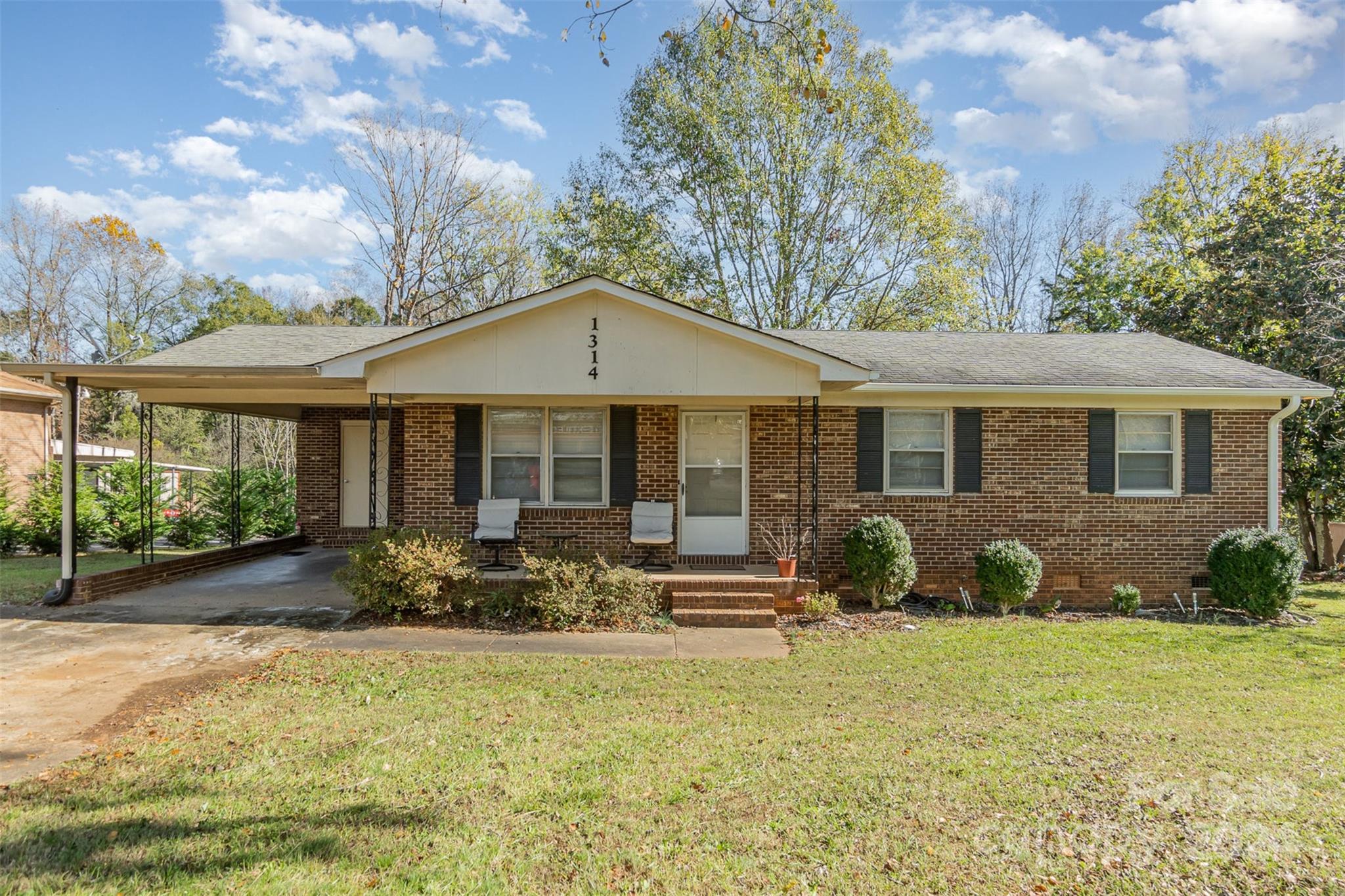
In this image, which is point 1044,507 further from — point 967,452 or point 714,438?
point 714,438

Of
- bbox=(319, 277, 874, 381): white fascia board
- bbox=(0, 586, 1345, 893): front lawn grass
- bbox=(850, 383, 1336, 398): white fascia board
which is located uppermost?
bbox=(319, 277, 874, 381): white fascia board

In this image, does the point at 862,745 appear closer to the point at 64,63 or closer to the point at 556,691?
the point at 556,691

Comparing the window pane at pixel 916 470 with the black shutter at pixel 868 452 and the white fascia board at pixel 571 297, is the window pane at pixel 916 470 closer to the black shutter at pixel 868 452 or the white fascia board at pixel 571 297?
the black shutter at pixel 868 452

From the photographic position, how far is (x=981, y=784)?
4254 mm

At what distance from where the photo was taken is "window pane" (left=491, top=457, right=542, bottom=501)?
34.1ft

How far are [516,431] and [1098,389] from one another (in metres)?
8.03

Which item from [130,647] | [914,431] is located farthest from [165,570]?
[914,431]

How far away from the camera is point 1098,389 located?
979 centimetres

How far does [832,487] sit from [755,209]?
1494cm

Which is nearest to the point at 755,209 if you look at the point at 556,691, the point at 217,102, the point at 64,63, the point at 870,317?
the point at 870,317

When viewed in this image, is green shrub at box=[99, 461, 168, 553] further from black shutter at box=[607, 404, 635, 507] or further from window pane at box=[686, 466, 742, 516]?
window pane at box=[686, 466, 742, 516]

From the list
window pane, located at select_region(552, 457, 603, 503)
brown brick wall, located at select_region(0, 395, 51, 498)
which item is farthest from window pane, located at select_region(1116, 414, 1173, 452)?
brown brick wall, located at select_region(0, 395, 51, 498)

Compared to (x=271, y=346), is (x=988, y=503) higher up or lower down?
lower down

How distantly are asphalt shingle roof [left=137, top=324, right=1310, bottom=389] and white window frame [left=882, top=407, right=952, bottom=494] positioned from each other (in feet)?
1.84
